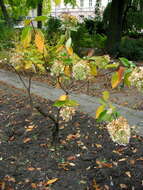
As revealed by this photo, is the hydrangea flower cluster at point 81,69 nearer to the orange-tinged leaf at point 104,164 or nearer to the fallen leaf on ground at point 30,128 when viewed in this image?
the orange-tinged leaf at point 104,164

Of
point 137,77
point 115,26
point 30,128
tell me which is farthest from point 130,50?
point 137,77

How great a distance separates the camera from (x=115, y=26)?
378 inches

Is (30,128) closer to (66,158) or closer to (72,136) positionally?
(72,136)

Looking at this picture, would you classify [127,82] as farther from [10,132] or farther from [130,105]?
[130,105]

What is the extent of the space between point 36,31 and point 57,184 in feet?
4.65

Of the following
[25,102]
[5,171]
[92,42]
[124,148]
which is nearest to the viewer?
[5,171]

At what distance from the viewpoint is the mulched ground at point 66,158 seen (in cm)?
240

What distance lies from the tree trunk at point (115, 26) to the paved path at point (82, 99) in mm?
4110

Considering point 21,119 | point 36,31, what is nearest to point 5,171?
point 21,119

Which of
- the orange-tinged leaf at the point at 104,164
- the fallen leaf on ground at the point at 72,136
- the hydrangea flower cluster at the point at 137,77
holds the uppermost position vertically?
the hydrangea flower cluster at the point at 137,77

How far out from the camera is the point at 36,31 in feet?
6.76

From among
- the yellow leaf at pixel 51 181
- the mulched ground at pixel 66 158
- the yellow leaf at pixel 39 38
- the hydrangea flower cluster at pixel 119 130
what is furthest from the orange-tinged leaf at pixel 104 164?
the yellow leaf at pixel 39 38

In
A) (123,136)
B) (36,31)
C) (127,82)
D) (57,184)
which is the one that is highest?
(36,31)

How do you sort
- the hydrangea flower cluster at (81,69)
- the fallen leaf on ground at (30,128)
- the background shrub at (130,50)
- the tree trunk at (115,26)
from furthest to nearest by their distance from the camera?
the tree trunk at (115,26) → the background shrub at (130,50) → the fallen leaf on ground at (30,128) → the hydrangea flower cluster at (81,69)
